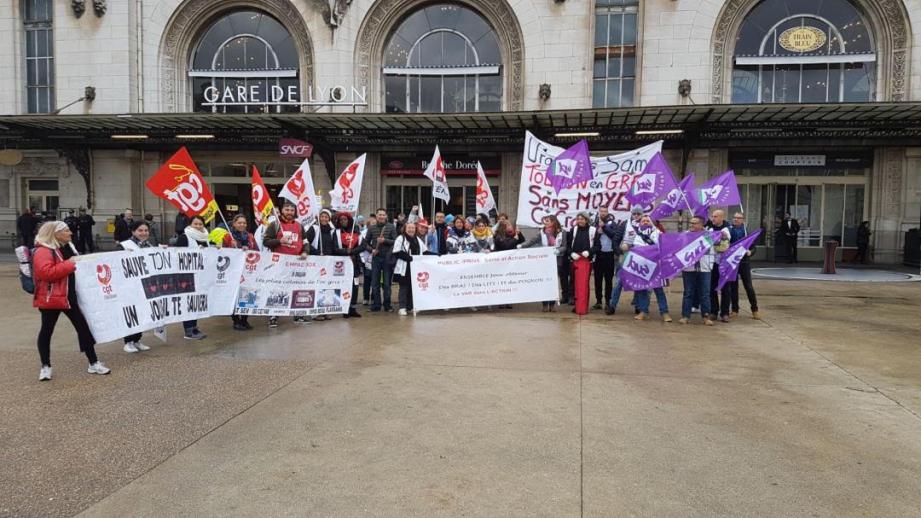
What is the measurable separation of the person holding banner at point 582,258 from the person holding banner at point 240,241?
5.28 meters

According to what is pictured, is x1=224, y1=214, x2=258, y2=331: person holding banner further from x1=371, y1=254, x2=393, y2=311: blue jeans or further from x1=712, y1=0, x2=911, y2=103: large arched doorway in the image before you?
x1=712, y1=0, x2=911, y2=103: large arched doorway

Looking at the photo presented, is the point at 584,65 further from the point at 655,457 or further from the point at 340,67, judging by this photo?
the point at 655,457

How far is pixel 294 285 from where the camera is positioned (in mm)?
9320

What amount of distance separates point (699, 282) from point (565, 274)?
2.53 m

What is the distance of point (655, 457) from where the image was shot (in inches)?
162

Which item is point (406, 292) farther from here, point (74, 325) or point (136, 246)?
point (74, 325)

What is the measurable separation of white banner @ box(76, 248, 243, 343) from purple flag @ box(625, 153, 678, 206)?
6.65 meters

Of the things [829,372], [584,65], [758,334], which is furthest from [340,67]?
[829,372]

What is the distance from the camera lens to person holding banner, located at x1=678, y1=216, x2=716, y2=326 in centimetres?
916

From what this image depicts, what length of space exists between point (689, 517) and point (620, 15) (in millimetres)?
20487

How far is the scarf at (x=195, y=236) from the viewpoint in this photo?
8.48 metres

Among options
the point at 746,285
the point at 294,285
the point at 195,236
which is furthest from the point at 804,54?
the point at 195,236

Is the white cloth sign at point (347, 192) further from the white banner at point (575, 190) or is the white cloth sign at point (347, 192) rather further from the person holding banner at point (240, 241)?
the white banner at point (575, 190)

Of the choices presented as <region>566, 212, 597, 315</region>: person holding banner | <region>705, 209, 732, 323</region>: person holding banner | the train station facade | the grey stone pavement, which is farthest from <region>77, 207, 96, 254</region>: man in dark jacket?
<region>705, 209, 732, 323</region>: person holding banner
